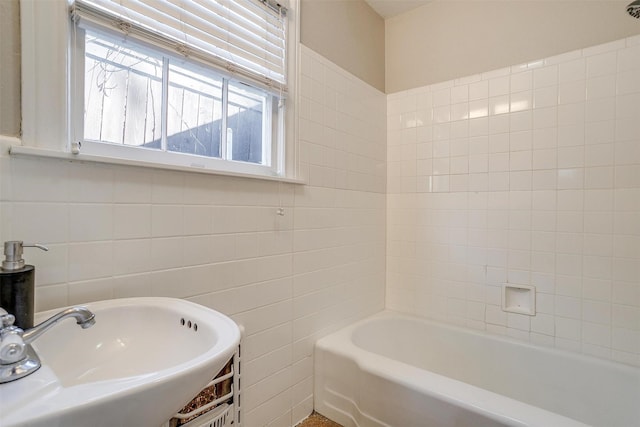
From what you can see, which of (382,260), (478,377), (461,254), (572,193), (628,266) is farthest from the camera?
(382,260)

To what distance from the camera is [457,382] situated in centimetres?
127

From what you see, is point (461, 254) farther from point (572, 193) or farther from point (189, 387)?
point (189, 387)

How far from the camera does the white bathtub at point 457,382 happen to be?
1.17m

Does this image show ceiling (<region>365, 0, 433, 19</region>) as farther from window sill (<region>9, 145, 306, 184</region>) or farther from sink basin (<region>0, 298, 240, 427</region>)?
sink basin (<region>0, 298, 240, 427</region>)

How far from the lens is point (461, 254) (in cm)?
193

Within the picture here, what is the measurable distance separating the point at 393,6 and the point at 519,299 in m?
2.05

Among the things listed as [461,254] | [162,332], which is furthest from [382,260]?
[162,332]

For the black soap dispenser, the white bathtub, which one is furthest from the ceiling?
the black soap dispenser

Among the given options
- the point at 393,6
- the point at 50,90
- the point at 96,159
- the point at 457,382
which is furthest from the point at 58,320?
the point at 393,6

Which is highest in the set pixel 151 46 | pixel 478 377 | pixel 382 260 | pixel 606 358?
pixel 151 46

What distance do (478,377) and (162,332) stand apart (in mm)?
1722

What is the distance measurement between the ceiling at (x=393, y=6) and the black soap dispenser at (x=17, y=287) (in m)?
2.28

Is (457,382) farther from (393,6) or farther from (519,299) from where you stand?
(393,6)

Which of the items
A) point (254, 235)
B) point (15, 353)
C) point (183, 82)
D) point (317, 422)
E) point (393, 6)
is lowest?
point (317, 422)
